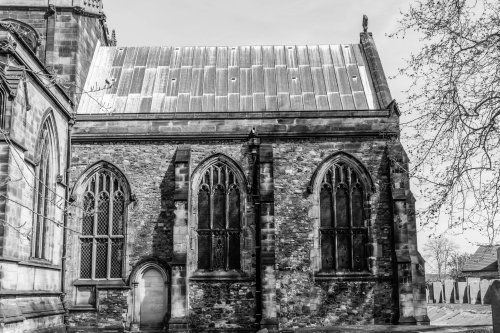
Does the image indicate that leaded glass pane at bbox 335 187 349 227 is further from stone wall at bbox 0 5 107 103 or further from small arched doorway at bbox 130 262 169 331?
stone wall at bbox 0 5 107 103

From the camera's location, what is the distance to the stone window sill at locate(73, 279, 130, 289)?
19.3m

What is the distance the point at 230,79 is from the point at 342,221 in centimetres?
671

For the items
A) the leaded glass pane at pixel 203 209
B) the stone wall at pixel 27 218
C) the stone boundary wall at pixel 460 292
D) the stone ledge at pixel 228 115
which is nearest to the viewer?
the stone wall at pixel 27 218

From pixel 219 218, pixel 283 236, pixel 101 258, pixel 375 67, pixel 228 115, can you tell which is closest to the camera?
pixel 283 236

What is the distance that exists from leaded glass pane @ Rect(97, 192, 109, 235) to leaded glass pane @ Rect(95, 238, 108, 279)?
0.32 m

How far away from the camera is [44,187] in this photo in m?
18.1

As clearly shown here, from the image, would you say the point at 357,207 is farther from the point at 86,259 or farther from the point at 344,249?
the point at 86,259

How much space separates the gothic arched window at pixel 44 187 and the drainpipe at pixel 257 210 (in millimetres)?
6094

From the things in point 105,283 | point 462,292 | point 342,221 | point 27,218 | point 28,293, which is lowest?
point 462,292

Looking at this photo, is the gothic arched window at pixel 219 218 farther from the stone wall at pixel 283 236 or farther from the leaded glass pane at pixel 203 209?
the stone wall at pixel 283 236

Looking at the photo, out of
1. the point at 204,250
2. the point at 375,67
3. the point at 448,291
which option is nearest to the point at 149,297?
the point at 204,250

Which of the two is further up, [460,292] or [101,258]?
[101,258]

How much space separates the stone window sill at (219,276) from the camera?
1936cm

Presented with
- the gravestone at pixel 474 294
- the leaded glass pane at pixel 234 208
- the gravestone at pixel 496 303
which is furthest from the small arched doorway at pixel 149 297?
the gravestone at pixel 474 294
